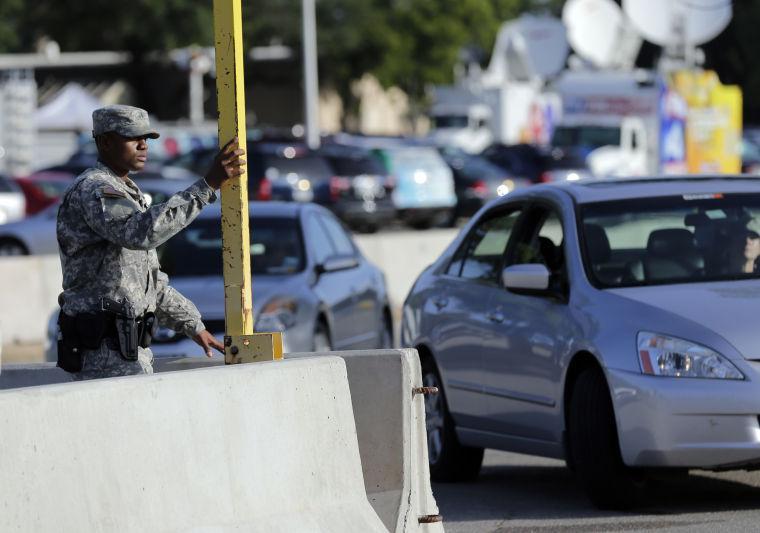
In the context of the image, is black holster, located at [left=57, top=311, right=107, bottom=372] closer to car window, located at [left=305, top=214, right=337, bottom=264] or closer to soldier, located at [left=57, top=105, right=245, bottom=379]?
soldier, located at [left=57, top=105, right=245, bottom=379]

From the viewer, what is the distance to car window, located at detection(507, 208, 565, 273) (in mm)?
9117

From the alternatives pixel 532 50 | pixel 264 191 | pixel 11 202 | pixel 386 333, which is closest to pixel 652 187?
pixel 386 333

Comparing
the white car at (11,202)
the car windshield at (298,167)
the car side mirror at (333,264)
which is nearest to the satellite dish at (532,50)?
the car windshield at (298,167)

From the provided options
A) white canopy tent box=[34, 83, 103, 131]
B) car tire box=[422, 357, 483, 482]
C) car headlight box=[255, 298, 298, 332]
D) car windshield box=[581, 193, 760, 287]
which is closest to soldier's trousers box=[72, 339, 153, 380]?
car windshield box=[581, 193, 760, 287]

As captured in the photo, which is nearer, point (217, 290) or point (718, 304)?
point (718, 304)

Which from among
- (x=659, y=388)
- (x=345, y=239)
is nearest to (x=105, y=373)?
(x=659, y=388)

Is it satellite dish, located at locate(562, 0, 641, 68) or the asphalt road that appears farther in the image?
satellite dish, located at locate(562, 0, 641, 68)

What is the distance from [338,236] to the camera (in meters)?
14.7

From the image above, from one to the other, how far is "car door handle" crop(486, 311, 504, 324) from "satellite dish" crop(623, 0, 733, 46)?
87.7ft

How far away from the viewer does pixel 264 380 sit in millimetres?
5961

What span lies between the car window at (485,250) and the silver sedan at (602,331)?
1 centimetres

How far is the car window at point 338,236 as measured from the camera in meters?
14.5

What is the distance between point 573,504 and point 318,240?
567cm

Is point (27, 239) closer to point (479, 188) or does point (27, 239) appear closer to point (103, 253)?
point (479, 188)
